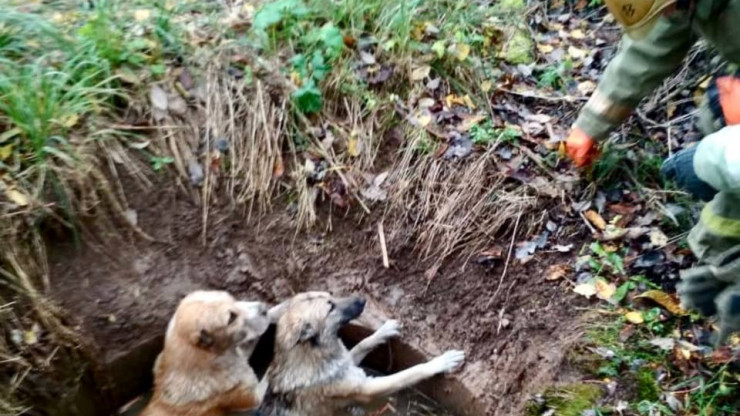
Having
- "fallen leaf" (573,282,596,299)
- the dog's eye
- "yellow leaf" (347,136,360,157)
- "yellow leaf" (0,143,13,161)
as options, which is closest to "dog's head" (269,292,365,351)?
the dog's eye

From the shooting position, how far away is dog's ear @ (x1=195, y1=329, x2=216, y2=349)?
184 inches

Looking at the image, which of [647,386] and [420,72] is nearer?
[647,386]

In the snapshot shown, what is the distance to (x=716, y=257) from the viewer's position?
357cm

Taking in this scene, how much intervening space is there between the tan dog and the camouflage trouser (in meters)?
2.58

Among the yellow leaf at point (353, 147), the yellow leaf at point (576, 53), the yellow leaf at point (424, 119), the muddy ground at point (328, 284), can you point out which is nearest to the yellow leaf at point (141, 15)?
the muddy ground at point (328, 284)

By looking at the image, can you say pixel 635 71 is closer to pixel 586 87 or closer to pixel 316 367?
pixel 586 87

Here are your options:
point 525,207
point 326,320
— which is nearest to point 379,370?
point 326,320

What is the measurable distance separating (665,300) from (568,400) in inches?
34.3

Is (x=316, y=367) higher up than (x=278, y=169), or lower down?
lower down

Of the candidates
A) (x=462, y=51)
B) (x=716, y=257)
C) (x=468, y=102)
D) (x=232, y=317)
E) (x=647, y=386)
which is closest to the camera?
(x=716, y=257)

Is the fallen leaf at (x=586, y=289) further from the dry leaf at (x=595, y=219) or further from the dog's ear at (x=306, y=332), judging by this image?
the dog's ear at (x=306, y=332)

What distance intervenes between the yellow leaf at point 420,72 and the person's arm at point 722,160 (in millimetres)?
2571

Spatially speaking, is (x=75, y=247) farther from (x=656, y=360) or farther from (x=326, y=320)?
(x=656, y=360)

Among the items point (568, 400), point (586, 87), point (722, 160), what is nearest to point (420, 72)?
point (586, 87)
